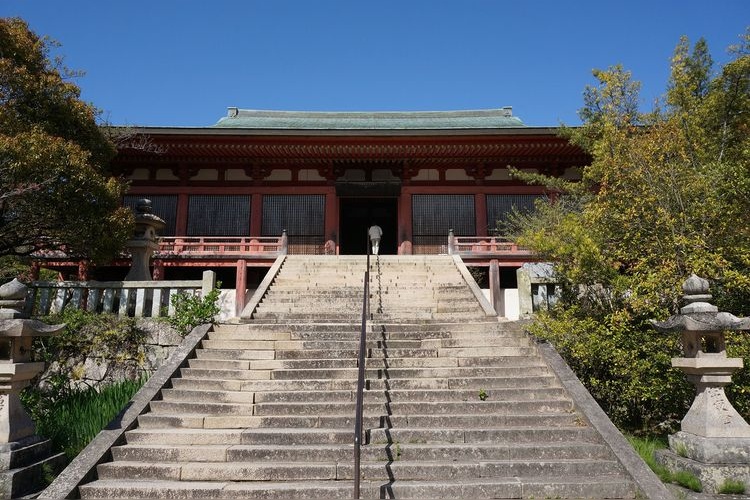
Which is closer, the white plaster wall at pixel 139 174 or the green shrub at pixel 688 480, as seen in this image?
the green shrub at pixel 688 480

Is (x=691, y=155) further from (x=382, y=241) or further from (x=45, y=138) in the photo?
(x=382, y=241)

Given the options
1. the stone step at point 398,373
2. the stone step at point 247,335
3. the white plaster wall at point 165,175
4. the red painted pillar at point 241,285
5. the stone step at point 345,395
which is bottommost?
the stone step at point 345,395

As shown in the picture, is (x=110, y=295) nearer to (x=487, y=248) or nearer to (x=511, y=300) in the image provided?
(x=511, y=300)

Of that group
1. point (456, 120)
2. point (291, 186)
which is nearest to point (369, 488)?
point (291, 186)

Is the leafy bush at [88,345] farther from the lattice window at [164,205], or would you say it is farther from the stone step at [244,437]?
the lattice window at [164,205]

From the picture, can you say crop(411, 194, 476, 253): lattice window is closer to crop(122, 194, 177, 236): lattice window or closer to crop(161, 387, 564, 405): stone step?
crop(122, 194, 177, 236): lattice window

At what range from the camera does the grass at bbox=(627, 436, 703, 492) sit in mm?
4027

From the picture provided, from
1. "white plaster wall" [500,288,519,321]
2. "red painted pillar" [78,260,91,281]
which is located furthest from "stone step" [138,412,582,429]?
"red painted pillar" [78,260,91,281]

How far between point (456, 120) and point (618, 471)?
Result: 1945 centimetres

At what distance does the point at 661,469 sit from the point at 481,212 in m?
10.9

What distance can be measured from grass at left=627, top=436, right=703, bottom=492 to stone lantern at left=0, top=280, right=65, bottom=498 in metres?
5.69

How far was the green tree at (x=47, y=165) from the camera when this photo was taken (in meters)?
7.25

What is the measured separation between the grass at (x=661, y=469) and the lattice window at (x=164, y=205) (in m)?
13.9

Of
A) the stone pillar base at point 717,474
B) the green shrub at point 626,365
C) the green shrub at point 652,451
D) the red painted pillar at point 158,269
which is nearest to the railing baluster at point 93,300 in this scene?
the red painted pillar at point 158,269
